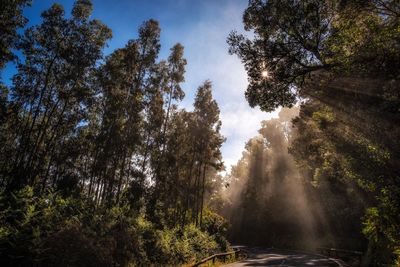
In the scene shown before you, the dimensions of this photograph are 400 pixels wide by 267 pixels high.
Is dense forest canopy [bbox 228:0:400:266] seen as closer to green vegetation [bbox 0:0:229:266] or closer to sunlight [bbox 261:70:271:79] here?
sunlight [bbox 261:70:271:79]

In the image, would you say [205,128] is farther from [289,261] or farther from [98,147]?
[289,261]

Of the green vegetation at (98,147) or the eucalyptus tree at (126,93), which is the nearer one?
the green vegetation at (98,147)

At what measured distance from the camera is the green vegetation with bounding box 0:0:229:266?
9930mm

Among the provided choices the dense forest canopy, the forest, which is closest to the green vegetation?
the forest

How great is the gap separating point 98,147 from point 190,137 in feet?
34.0

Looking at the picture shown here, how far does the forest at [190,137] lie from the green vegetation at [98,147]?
9 cm

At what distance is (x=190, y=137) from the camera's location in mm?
33875

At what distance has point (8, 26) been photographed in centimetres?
2106

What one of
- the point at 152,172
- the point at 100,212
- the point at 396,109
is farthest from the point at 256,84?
the point at 152,172

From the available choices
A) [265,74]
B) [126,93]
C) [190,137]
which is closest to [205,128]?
[190,137]

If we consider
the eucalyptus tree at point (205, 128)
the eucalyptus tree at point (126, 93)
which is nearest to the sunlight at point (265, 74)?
the eucalyptus tree at point (126, 93)

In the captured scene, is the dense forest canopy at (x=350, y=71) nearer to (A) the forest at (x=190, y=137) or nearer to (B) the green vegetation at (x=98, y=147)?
(A) the forest at (x=190, y=137)

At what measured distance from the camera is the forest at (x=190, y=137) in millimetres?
10625

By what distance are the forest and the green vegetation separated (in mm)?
87
